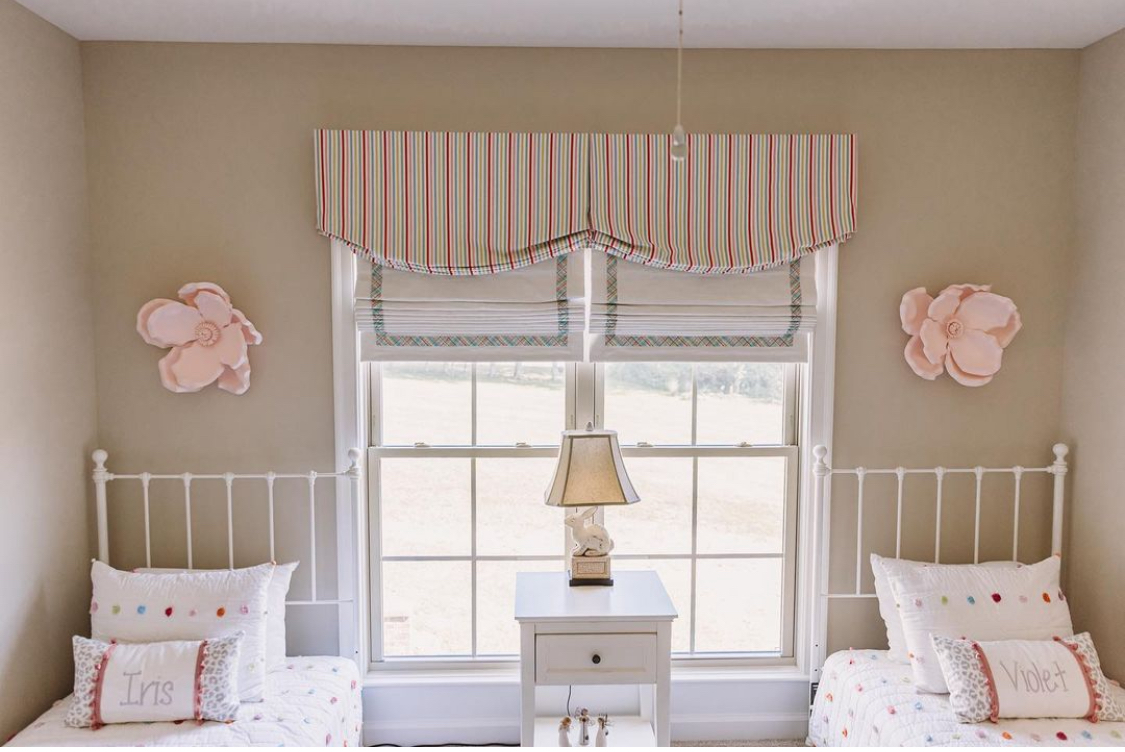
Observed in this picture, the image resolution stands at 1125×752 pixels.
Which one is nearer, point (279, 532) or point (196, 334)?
point (196, 334)

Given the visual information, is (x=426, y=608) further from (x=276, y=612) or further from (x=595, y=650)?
(x=595, y=650)

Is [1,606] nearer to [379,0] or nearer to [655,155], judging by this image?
[379,0]

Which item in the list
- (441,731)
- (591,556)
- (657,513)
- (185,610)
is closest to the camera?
(185,610)

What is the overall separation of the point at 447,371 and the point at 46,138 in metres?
1.41

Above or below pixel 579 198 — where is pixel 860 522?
below

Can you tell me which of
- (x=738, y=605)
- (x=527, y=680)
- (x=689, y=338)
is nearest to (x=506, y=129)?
(x=689, y=338)

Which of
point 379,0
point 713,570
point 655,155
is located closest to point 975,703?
point 713,570

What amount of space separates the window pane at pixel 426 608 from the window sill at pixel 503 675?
0.23 ft

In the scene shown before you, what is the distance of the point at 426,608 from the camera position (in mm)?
2777

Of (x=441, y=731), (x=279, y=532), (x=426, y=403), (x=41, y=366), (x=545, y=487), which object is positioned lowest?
(x=441, y=731)

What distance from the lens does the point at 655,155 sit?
2.55m

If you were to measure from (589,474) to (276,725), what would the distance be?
1142 millimetres

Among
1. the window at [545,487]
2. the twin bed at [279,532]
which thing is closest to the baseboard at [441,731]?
the twin bed at [279,532]

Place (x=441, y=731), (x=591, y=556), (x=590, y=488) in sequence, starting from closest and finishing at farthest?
(x=590, y=488) → (x=591, y=556) → (x=441, y=731)
